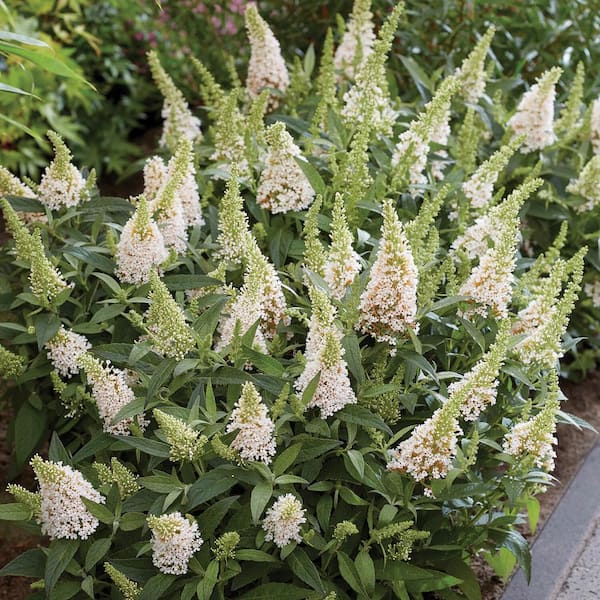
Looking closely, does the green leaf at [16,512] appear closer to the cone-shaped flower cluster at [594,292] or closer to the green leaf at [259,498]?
the green leaf at [259,498]

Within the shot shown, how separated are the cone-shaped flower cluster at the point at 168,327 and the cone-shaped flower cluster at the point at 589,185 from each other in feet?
5.25

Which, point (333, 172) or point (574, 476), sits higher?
point (333, 172)

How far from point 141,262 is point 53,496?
0.62 meters

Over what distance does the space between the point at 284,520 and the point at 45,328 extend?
0.76 meters

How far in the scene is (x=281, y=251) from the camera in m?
2.53

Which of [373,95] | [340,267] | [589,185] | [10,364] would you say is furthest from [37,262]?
[589,185]

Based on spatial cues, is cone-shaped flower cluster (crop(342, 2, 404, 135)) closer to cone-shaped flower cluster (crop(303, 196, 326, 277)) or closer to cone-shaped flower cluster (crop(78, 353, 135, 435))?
cone-shaped flower cluster (crop(303, 196, 326, 277))

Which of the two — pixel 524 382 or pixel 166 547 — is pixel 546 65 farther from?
pixel 166 547

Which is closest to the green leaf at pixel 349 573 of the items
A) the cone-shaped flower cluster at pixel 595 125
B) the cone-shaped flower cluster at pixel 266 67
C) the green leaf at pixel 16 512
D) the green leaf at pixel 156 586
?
the green leaf at pixel 156 586

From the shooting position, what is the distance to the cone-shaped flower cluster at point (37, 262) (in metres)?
2.15

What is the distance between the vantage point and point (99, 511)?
1928 millimetres

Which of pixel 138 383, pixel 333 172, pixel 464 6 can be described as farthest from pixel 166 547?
pixel 464 6

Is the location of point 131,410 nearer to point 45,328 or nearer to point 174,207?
point 45,328

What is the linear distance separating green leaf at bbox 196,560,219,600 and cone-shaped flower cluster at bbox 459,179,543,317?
88 centimetres
